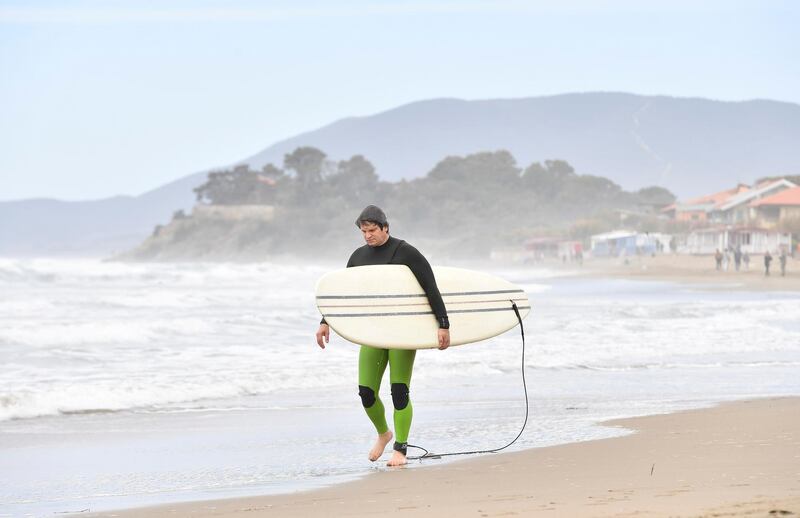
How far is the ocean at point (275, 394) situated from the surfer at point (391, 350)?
22 centimetres

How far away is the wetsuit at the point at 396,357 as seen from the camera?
18.5 feet

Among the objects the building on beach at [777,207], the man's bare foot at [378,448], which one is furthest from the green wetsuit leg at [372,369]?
the building on beach at [777,207]

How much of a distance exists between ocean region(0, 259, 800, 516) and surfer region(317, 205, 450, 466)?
0.22m

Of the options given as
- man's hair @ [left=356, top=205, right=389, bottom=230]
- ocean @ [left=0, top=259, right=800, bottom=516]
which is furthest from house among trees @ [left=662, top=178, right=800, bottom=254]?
man's hair @ [left=356, top=205, right=389, bottom=230]

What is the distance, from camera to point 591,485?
461cm

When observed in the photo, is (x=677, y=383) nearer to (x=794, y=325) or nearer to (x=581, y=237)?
(x=794, y=325)

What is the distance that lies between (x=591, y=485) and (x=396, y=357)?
136 cm

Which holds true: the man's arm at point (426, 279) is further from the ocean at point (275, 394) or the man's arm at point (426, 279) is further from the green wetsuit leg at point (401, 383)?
the ocean at point (275, 394)

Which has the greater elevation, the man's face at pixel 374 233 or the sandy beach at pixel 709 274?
the man's face at pixel 374 233

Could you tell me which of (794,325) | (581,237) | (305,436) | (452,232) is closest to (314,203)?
(452,232)

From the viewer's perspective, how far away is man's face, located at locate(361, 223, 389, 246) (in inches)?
218

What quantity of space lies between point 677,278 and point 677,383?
125 feet

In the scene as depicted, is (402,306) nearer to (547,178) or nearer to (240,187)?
(547,178)

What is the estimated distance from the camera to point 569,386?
9.42 meters
